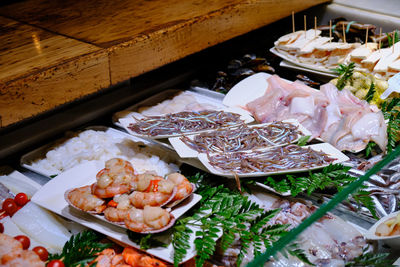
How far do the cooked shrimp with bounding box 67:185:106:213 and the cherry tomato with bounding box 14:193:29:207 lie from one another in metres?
0.32

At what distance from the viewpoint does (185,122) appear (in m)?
2.45

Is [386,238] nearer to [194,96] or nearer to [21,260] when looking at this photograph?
[21,260]

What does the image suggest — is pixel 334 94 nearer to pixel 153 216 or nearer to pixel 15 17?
pixel 153 216

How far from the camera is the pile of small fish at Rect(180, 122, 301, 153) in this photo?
222cm

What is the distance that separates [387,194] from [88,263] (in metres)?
1.16

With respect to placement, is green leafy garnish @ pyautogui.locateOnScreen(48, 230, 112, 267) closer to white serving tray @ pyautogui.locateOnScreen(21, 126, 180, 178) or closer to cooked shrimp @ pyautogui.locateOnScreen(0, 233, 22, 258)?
cooked shrimp @ pyautogui.locateOnScreen(0, 233, 22, 258)

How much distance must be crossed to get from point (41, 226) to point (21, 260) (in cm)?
38

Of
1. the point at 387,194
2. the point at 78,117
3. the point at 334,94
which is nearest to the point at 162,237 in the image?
the point at 387,194

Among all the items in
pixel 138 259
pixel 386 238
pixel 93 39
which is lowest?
pixel 138 259

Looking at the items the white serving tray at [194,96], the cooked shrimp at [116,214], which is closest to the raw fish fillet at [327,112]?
the white serving tray at [194,96]

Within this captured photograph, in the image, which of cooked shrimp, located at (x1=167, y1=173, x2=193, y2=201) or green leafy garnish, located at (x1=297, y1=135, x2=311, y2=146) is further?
green leafy garnish, located at (x1=297, y1=135, x2=311, y2=146)

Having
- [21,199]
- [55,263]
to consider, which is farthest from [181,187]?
[21,199]

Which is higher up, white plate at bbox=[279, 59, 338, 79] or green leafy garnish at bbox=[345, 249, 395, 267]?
white plate at bbox=[279, 59, 338, 79]

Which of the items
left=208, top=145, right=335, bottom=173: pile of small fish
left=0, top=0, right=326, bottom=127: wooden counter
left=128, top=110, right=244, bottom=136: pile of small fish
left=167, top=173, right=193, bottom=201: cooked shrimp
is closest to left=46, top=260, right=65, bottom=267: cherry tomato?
left=167, top=173, right=193, bottom=201: cooked shrimp
